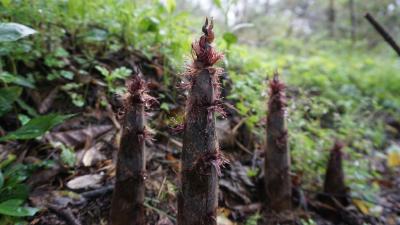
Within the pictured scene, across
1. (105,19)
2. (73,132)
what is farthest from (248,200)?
(105,19)

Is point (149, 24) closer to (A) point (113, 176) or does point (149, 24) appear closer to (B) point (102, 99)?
(B) point (102, 99)

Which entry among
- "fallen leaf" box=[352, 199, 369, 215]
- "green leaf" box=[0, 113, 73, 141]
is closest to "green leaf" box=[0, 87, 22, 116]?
"green leaf" box=[0, 113, 73, 141]

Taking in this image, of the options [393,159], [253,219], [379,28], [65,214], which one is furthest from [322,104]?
[65,214]

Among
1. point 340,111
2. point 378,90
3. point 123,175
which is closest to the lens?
point 123,175

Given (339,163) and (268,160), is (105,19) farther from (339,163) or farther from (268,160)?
(339,163)

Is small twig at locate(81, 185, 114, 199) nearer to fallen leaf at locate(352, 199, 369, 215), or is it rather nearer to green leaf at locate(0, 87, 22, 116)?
green leaf at locate(0, 87, 22, 116)
